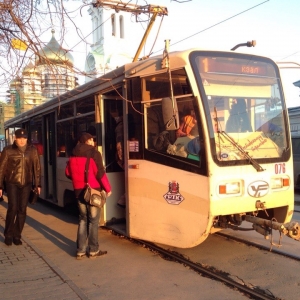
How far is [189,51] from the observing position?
224 inches

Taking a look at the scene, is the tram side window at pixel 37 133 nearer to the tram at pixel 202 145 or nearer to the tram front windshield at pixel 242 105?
the tram at pixel 202 145

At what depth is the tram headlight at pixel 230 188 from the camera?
17.9 feet

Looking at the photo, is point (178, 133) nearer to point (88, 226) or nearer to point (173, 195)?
point (173, 195)

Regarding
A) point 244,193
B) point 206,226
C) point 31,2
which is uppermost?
point 31,2

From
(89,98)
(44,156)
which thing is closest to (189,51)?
(89,98)

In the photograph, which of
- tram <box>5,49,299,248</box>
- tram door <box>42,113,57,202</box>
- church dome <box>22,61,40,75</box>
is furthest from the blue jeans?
tram door <box>42,113,57,202</box>

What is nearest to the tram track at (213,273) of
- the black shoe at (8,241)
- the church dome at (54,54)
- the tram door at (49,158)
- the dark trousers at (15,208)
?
the dark trousers at (15,208)

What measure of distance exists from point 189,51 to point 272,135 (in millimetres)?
1712

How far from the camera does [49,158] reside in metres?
10.5

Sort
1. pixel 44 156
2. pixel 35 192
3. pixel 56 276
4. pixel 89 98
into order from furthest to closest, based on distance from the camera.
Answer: pixel 44 156
pixel 89 98
pixel 35 192
pixel 56 276

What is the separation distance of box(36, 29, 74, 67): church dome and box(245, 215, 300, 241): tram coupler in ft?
11.2

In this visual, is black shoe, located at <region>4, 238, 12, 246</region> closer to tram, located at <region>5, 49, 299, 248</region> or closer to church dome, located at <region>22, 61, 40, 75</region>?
tram, located at <region>5, 49, 299, 248</region>

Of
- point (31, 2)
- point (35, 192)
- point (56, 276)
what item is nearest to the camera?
point (56, 276)

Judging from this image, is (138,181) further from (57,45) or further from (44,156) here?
(44,156)
